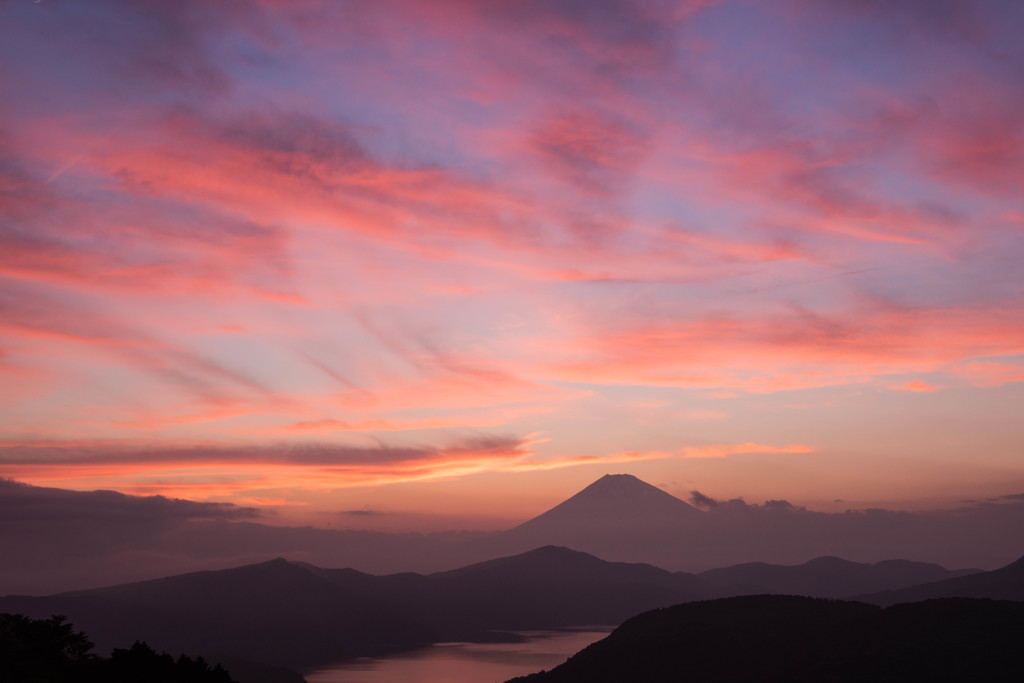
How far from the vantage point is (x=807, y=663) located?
6811 inches

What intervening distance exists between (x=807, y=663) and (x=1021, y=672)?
4351cm

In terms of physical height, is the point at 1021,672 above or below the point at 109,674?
below

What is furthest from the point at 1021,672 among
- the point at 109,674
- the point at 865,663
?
the point at 109,674

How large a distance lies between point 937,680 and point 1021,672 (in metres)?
14.1

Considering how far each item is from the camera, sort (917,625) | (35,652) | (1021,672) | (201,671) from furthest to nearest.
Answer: (917,625) → (1021,672) → (201,671) → (35,652)

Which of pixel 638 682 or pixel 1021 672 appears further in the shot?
pixel 638 682

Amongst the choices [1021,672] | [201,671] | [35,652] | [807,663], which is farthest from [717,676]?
[35,652]

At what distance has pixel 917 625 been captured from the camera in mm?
173750

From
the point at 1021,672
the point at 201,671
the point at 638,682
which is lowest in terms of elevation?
the point at 638,682

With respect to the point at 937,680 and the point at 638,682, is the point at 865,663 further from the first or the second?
the point at 638,682

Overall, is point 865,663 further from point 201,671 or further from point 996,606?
point 201,671

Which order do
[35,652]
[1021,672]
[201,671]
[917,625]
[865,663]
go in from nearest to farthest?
1. [35,652]
2. [201,671]
3. [1021,672]
4. [865,663]
5. [917,625]

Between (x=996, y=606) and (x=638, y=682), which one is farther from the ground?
(x=996, y=606)

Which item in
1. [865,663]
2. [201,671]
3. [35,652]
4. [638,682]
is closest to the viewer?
[35,652]
